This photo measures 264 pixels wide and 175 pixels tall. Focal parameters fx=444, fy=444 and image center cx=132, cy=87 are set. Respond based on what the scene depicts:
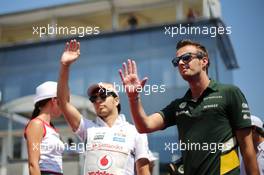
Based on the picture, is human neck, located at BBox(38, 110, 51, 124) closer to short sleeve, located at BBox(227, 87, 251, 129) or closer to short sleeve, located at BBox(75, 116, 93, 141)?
short sleeve, located at BBox(75, 116, 93, 141)

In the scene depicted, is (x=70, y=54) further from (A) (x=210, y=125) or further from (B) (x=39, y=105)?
(A) (x=210, y=125)

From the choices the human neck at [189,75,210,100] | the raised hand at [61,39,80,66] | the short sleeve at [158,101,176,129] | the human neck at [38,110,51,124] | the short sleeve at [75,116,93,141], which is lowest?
the short sleeve at [158,101,176,129]

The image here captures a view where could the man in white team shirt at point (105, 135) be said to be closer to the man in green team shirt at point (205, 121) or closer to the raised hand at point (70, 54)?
A: the raised hand at point (70, 54)

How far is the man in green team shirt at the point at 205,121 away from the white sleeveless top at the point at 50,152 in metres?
0.94

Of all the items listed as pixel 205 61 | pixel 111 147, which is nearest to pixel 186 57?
pixel 205 61

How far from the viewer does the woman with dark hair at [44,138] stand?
2.88 meters

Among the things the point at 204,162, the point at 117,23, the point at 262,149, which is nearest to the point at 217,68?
the point at 117,23

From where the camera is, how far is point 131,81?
2.27 metres

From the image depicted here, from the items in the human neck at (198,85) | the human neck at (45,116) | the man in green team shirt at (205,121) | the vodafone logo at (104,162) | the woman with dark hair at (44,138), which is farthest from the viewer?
the human neck at (45,116)

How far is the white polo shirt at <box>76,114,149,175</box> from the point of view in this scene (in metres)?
2.76

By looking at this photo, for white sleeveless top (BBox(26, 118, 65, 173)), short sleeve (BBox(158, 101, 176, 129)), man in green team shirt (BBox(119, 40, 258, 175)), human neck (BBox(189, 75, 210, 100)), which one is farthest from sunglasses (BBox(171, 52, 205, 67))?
white sleeveless top (BBox(26, 118, 65, 173))

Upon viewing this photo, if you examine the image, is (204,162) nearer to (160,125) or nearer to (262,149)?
(160,125)

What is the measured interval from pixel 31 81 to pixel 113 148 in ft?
26.4

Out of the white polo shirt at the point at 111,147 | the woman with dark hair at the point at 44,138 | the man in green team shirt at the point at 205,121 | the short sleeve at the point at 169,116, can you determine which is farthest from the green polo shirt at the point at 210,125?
the woman with dark hair at the point at 44,138
